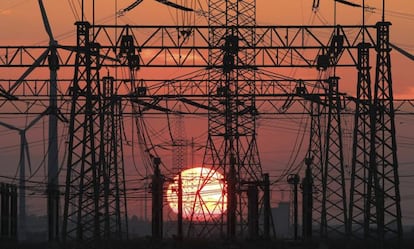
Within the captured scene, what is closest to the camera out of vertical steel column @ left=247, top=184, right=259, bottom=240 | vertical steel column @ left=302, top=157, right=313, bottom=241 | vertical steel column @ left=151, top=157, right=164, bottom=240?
vertical steel column @ left=302, top=157, right=313, bottom=241

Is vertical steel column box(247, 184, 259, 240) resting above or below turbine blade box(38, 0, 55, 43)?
below

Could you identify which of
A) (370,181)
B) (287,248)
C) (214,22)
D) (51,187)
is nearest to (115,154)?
(51,187)

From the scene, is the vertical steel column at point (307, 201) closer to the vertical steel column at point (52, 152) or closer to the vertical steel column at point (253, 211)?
the vertical steel column at point (253, 211)

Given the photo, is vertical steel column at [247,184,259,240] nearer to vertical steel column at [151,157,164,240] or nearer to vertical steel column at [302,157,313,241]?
vertical steel column at [302,157,313,241]

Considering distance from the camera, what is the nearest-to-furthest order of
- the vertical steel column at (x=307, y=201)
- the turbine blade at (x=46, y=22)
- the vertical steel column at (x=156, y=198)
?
the vertical steel column at (x=307, y=201), the vertical steel column at (x=156, y=198), the turbine blade at (x=46, y=22)

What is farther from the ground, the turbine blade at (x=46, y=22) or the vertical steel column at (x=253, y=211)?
the turbine blade at (x=46, y=22)

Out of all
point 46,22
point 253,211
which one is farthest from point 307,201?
point 46,22


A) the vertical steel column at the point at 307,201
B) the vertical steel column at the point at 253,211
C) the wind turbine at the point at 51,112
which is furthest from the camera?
the vertical steel column at the point at 253,211

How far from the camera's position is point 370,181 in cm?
5122

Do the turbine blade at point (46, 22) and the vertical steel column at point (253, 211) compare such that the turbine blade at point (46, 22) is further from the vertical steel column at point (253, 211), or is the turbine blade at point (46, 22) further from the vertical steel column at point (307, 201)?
the vertical steel column at point (307, 201)

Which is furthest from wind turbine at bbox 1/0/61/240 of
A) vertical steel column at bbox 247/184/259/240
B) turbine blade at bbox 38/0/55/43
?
vertical steel column at bbox 247/184/259/240

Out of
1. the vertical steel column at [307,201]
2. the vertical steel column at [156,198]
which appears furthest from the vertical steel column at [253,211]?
the vertical steel column at [156,198]

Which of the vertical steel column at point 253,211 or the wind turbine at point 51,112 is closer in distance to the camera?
the wind turbine at point 51,112

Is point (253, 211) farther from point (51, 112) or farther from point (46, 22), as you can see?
point (46, 22)
